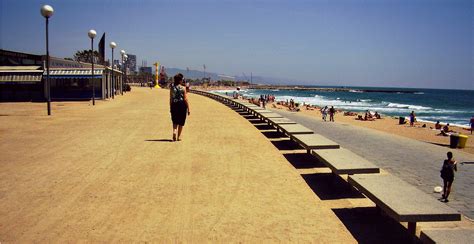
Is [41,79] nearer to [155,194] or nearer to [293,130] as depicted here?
[293,130]

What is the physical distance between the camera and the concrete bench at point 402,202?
3836 mm

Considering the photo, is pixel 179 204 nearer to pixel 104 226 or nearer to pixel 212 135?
pixel 104 226

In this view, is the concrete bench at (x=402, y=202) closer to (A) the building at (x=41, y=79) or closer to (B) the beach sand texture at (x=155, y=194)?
(B) the beach sand texture at (x=155, y=194)

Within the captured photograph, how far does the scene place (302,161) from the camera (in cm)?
777

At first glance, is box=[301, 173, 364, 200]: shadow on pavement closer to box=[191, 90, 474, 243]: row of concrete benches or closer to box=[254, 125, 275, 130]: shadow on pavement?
box=[191, 90, 474, 243]: row of concrete benches

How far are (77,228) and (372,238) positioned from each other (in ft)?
10.7

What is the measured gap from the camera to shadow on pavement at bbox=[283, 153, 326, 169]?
7.37 metres

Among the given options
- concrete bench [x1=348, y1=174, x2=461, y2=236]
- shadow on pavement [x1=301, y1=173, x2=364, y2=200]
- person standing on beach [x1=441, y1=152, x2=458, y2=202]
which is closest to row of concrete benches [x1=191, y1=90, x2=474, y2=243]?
concrete bench [x1=348, y1=174, x2=461, y2=236]

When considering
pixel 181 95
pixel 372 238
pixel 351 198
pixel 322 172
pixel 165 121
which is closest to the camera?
pixel 372 238

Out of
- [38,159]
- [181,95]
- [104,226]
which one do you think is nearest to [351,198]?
[104,226]

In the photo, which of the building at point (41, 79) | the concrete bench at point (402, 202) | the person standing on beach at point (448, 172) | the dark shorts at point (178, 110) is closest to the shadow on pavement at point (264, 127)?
the dark shorts at point (178, 110)

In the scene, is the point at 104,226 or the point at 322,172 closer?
the point at 104,226

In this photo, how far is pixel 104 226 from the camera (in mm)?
4145

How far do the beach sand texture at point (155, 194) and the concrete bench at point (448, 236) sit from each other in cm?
82
